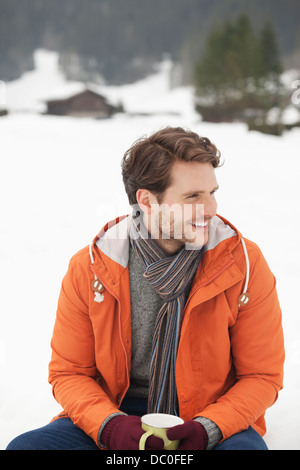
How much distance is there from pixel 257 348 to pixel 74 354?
656 mm

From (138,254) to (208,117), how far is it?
96.1 ft

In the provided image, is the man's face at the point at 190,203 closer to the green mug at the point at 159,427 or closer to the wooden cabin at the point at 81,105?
the green mug at the point at 159,427

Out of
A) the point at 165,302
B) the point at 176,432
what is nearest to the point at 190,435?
the point at 176,432

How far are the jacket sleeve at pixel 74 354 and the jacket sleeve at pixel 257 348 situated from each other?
430 millimetres

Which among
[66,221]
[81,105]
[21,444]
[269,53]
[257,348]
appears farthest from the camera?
[81,105]

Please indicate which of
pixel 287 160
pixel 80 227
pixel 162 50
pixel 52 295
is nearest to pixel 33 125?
pixel 287 160

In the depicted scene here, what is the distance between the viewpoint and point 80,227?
6.28 meters

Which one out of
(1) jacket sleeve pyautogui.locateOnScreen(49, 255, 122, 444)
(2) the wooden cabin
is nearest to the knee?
(1) jacket sleeve pyautogui.locateOnScreen(49, 255, 122, 444)

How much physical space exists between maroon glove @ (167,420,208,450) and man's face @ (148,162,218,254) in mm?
568

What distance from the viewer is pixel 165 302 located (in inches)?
60.3

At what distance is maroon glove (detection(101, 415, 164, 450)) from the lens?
1.27 meters

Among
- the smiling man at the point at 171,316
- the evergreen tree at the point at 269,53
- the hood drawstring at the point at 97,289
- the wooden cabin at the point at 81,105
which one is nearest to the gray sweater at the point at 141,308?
the smiling man at the point at 171,316

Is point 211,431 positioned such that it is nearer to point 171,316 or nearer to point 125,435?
point 125,435

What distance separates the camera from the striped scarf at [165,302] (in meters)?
1.49
